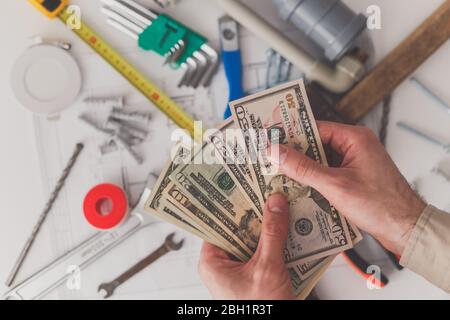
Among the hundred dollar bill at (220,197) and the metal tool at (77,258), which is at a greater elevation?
the hundred dollar bill at (220,197)

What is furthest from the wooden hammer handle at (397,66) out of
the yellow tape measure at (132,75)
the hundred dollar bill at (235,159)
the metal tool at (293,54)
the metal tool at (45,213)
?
the metal tool at (45,213)

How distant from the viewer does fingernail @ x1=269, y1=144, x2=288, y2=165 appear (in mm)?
783

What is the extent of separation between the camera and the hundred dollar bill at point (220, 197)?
0.86 metres

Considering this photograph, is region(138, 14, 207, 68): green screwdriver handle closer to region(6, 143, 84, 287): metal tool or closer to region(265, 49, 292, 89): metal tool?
region(265, 49, 292, 89): metal tool

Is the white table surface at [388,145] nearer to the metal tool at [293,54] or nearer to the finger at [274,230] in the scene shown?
the metal tool at [293,54]

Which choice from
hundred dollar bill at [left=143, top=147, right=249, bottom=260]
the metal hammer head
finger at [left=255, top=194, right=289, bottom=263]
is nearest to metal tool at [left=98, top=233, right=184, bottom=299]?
the metal hammer head

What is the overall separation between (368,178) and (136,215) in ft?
1.56

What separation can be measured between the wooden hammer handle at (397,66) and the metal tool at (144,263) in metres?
0.44

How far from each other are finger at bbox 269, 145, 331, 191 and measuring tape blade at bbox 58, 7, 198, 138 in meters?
0.26

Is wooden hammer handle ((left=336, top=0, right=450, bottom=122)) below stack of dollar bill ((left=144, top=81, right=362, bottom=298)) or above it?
above

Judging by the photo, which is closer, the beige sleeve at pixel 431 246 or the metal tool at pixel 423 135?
the beige sleeve at pixel 431 246

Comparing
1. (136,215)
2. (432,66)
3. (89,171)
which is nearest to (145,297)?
(136,215)

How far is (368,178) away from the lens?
2.59 ft

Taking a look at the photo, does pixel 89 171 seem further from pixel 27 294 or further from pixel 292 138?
pixel 292 138
